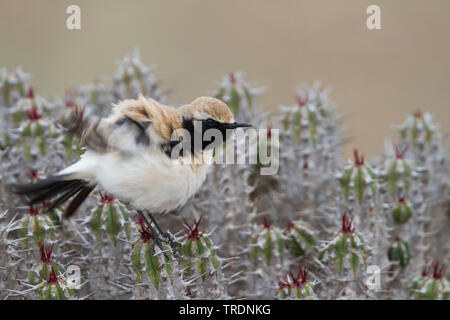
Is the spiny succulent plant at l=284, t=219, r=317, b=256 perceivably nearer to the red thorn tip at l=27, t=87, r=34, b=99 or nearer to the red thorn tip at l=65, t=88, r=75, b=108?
the red thorn tip at l=65, t=88, r=75, b=108

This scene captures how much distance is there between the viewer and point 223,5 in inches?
249

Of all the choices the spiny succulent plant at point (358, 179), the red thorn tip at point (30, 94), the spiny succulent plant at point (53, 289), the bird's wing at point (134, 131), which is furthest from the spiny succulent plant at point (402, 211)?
the red thorn tip at point (30, 94)

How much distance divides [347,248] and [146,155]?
882 millimetres

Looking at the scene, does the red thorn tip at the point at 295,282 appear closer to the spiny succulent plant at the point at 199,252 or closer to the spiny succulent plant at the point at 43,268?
the spiny succulent plant at the point at 199,252

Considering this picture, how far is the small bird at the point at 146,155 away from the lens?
206 centimetres

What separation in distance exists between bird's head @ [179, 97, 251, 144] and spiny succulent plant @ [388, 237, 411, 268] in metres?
1.01

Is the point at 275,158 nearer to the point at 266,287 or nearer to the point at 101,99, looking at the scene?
the point at 266,287

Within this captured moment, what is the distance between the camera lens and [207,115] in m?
2.17

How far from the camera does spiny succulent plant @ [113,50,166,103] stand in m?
3.26

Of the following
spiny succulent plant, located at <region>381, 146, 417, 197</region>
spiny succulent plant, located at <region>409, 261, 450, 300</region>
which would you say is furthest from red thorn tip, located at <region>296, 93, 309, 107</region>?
spiny succulent plant, located at <region>409, 261, 450, 300</region>

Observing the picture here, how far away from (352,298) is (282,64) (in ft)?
13.6

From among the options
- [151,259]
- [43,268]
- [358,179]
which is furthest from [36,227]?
[358,179]

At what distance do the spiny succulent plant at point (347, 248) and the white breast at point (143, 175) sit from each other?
627 mm
